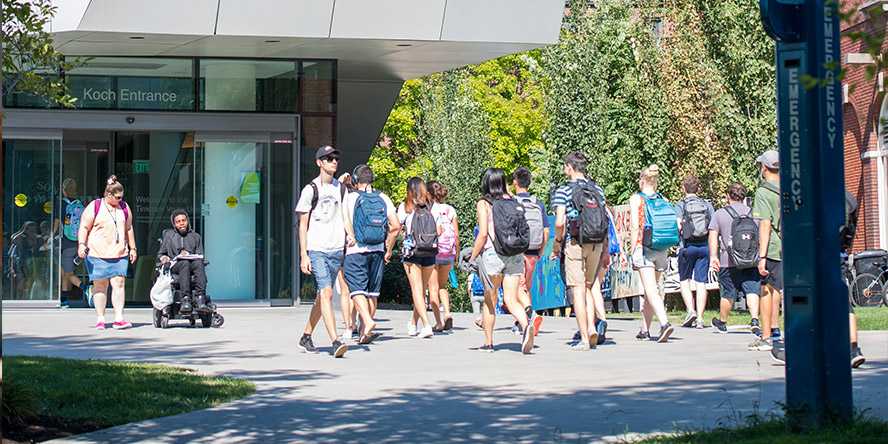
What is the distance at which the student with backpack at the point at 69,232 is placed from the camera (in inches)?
942

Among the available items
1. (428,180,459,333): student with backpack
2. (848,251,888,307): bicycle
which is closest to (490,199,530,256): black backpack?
(428,180,459,333): student with backpack

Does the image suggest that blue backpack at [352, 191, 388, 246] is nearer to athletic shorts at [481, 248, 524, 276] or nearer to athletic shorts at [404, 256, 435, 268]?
athletic shorts at [481, 248, 524, 276]

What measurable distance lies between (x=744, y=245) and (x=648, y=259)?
101 cm

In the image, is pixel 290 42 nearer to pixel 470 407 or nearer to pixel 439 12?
pixel 439 12

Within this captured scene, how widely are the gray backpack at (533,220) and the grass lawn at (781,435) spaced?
23.6 feet

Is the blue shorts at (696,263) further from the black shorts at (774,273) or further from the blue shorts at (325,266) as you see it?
the blue shorts at (325,266)

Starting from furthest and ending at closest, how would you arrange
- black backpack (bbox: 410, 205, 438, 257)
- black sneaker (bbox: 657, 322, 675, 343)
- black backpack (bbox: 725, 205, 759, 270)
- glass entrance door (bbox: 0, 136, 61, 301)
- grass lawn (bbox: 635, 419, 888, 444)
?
1. glass entrance door (bbox: 0, 136, 61, 301)
2. black backpack (bbox: 410, 205, 438, 257)
3. black sneaker (bbox: 657, 322, 675, 343)
4. black backpack (bbox: 725, 205, 759, 270)
5. grass lawn (bbox: 635, 419, 888, 444)

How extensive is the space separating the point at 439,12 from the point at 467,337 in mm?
7255

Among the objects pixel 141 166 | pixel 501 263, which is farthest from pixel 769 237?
pixel 141 166

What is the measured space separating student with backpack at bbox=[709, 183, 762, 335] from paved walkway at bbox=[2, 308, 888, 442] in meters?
0.48

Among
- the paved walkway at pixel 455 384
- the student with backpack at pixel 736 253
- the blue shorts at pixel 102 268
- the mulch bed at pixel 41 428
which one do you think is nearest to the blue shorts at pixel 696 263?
the student with backpack at pixel 736 253

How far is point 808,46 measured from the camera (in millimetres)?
7551

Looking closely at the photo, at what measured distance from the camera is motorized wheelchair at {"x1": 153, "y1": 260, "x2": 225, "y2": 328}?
59.3 ft

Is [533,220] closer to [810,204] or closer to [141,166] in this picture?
[810,204]
